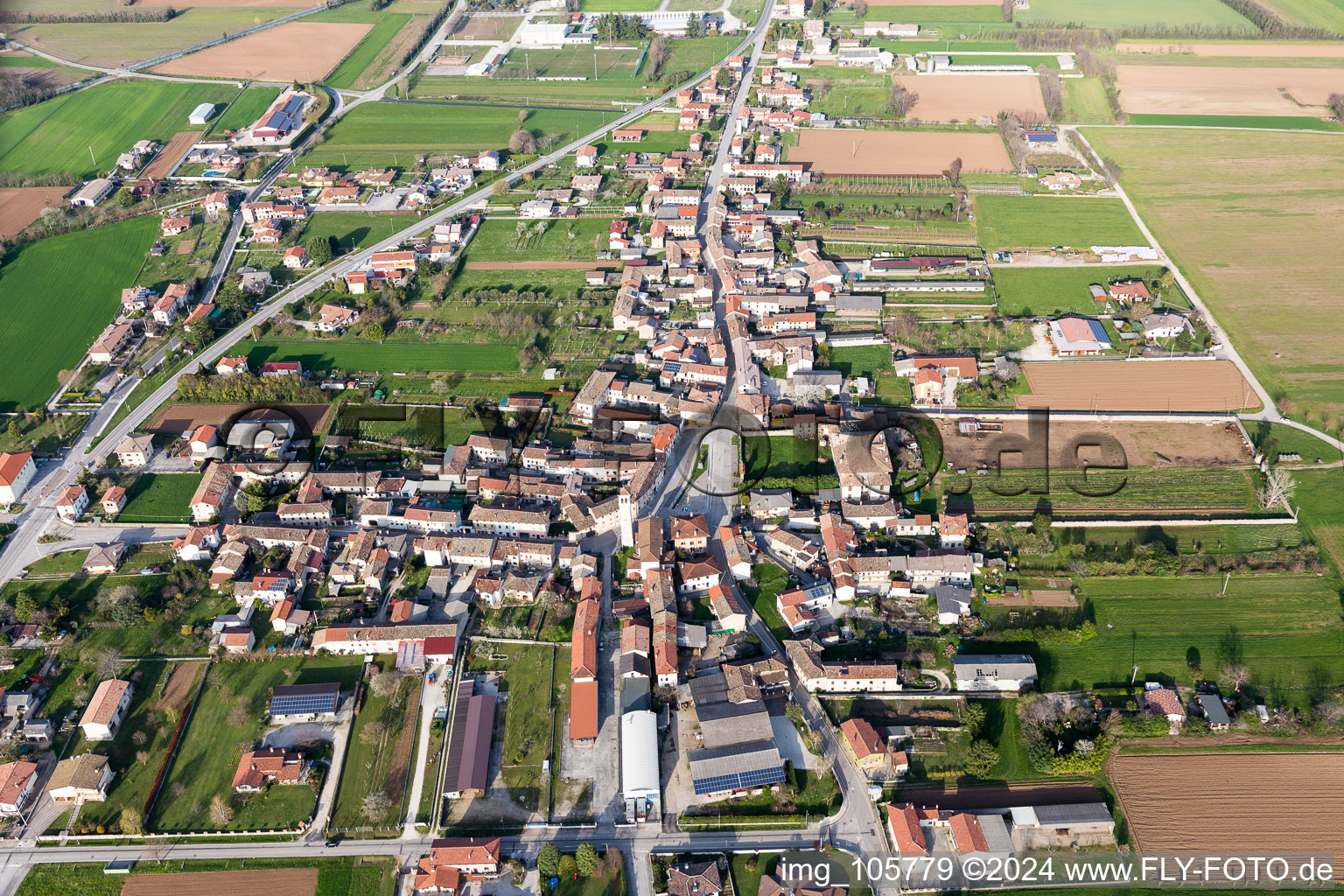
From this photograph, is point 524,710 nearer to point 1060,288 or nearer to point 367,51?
point 1060,288

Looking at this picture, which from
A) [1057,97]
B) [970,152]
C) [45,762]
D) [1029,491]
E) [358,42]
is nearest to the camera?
[45,762]

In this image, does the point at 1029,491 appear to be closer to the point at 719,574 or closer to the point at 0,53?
the point at 719,574

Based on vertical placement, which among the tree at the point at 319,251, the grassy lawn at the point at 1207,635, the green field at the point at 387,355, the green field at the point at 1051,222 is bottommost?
the grassy lawn at the point at 1207,635

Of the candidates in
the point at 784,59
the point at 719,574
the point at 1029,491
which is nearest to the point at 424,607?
the point at 719,574

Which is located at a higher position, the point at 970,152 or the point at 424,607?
the point at 970,152

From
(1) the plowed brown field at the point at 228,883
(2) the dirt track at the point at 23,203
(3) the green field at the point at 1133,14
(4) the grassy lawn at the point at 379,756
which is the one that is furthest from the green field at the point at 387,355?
(3) the green field at the point at 1133,14

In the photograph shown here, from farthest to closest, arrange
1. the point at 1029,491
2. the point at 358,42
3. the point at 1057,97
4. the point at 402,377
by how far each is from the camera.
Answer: the point at 358,42, the point at 1057,97, the point at 402,377, the point at 1029,491

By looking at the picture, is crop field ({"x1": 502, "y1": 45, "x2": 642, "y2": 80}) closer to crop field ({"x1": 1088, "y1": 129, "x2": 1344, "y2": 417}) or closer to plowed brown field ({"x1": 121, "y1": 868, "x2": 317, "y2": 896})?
crop field ({"x1": 1088, "y1": 129, "x2": 1344, "y2": 417})

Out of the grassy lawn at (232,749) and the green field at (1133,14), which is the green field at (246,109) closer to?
the grassy lawn at (232,749)
